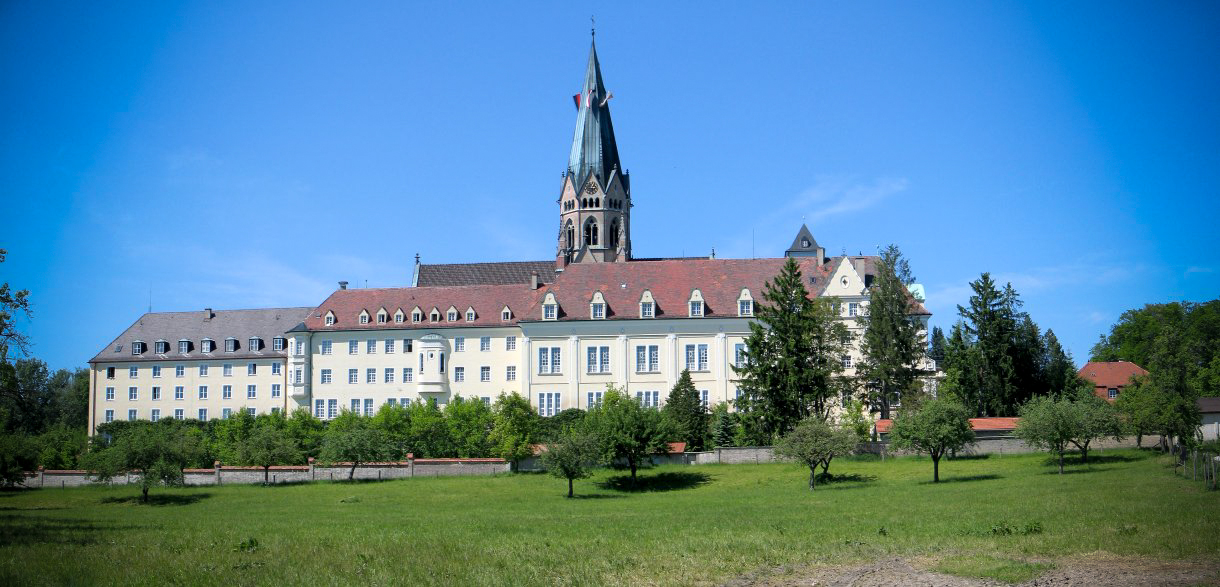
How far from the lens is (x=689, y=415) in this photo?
7931cm

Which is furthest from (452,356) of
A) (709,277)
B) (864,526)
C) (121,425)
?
(864,526)

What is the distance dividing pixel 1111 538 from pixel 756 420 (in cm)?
4139

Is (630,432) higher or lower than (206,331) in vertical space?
lower

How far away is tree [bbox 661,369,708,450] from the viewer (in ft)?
256

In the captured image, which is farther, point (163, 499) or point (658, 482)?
point (658, 482)

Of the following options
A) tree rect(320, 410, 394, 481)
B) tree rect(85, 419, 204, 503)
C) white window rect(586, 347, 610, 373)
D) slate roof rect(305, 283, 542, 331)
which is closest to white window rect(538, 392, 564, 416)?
white window rect(586, 347, 610, 373)

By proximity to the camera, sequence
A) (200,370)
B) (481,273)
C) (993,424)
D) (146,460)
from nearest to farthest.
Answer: (146,460), (993,424), (200,370), (481,273)

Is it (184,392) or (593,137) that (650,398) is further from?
(593,137)

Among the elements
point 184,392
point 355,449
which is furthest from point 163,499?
point 184,392

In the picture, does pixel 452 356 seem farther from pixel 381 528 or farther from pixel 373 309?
pixel 381 528

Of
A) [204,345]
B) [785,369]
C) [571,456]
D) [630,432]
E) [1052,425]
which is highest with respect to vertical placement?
[204,345]

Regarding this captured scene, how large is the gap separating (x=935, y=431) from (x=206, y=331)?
70246mm

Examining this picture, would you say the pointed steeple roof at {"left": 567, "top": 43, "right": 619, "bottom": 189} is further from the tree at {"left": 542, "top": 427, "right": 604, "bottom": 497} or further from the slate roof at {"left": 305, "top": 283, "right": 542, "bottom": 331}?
the tree at {"left": 542, "top": 427, "right": 604, "bottom": 497}

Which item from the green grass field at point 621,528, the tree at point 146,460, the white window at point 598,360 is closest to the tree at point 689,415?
the green grass field at point 621,528
